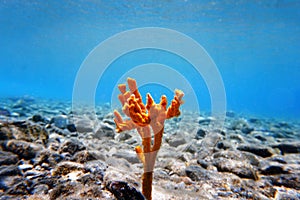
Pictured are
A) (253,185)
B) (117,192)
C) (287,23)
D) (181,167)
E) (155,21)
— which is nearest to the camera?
(117,192)

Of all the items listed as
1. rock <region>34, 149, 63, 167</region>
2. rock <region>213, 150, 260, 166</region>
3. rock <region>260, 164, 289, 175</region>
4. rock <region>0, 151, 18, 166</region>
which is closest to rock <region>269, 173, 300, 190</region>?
rock <region>260, 164, 289, 175</region>

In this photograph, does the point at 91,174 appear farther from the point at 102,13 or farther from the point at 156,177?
the point at 102,13

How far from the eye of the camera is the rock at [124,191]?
2.12 m

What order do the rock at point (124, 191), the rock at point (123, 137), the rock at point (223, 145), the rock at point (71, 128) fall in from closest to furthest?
A: the rock at point (124, 191), the rock at point (223, 145), the rock at point (123, 137), the rock at point (71, 128)

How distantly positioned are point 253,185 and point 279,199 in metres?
0.37

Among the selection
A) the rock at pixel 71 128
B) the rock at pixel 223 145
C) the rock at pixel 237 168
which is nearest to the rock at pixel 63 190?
the rock at pixel 237 168

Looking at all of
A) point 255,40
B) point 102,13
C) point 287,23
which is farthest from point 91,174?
point 255,40

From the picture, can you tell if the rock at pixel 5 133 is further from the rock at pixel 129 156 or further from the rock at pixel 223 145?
the rock at pixel 223 145

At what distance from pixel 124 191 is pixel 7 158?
2.18 metres

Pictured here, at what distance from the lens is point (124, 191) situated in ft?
6.99

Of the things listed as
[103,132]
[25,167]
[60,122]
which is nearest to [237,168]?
[25,167]

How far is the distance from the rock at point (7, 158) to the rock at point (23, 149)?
0.14 m

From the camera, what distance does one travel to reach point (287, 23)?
81.7 feet

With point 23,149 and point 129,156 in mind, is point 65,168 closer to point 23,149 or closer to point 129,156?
point 23,149
